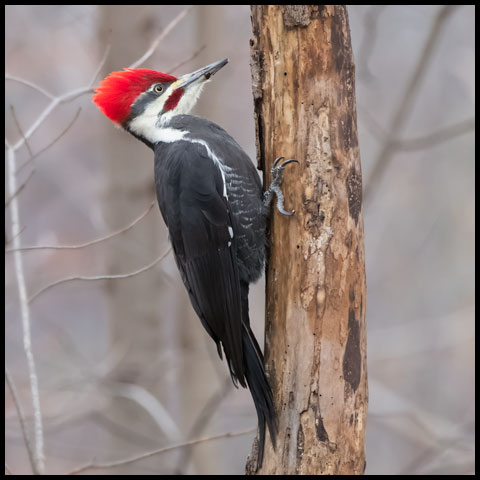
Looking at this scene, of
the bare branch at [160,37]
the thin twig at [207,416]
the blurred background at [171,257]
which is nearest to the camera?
the bare branch at [160,37]

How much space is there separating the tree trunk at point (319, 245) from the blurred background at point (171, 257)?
4.29 feet

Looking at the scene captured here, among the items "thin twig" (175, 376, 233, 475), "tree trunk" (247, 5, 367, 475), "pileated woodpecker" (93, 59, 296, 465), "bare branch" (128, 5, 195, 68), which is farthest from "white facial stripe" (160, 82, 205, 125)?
"thin twig" (175, 376, 233, 475)

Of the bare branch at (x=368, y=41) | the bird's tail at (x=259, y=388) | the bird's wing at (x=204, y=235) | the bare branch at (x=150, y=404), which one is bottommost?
the bare branch at (x=150, y=404)

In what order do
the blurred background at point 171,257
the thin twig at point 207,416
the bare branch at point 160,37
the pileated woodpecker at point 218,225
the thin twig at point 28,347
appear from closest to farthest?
the thin twig at point 28,347 → the pileated woodpecker at point 218,225 → the bare branch at point 160,37 → the thin twig at point 207,416 → the blurred background at point 171,257

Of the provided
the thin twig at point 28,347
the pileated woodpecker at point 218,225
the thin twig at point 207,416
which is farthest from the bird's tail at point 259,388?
the thin twig at point 207,416

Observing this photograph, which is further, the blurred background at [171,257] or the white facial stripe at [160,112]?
the blurred background at [171,257]

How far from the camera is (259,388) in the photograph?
272 centimetres

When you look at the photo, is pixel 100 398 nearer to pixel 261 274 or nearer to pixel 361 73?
pixel 261 274

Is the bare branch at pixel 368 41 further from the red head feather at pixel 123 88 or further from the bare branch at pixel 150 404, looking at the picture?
the bare branch at pixel 150 404

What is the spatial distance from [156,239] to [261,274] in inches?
85.2

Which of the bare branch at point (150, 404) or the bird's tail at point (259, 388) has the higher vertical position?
the bird's tail at point (259, 388)

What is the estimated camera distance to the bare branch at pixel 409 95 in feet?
12.7

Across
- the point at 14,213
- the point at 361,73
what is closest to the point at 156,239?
the point at 361,73

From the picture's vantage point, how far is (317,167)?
2619 millimetres
